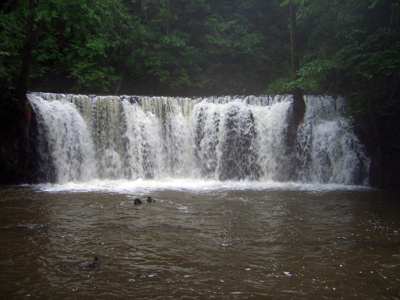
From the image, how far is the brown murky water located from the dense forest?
457 centimetres

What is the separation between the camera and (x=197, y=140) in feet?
45.6

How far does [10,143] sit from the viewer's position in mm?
10883

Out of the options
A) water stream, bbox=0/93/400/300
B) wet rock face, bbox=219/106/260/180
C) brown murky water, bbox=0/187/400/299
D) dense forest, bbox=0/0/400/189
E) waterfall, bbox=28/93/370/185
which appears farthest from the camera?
wet rock face, bbox=219/106/260/180

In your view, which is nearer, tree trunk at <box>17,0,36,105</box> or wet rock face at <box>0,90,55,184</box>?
tree trunk at <box>17,0,36,105</box>

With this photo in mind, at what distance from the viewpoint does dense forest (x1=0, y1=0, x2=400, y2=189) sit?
357 inches

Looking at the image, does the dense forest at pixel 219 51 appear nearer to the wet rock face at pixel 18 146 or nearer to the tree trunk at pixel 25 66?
the tree trunk at pixel 25 66

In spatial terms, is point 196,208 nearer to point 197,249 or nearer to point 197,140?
point 197,249

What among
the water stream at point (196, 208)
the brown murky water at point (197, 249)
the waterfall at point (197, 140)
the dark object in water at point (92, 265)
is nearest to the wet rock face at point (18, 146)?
the water stream at point (196, 208)

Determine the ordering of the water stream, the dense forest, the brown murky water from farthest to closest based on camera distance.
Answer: the dense forest < the water stream < the brown murky water

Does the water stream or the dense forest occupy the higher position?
the dense forest

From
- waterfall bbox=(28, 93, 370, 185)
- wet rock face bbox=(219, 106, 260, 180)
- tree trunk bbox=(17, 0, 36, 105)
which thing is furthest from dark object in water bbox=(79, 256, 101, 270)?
wet rock face bbox=(219, 106, 260, 180)

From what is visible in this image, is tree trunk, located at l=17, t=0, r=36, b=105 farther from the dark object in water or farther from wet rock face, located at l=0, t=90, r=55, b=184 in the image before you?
the dark object in water

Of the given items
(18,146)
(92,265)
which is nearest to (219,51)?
(18,146)

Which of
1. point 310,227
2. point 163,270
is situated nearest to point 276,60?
point 310,227
